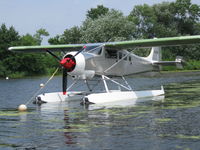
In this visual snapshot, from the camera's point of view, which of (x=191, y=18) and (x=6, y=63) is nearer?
(x=6, y=63)

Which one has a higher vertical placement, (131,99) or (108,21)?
(108,21)

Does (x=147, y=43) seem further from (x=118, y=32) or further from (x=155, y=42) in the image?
(x=118, y=32)

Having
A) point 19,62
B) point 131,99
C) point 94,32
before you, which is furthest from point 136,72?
point 19,62

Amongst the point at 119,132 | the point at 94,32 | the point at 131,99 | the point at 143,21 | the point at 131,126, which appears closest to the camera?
the point at 119,132

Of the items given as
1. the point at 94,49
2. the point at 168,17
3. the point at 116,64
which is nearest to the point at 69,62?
the point at 94,49

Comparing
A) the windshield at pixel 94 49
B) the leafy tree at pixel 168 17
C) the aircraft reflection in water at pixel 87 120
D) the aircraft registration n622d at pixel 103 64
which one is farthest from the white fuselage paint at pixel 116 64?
the leafy tree at pixel 168 17

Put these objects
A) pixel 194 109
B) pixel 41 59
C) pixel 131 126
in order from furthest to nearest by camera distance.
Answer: pixel 41 59, pixel 194 109, pixel 131 126

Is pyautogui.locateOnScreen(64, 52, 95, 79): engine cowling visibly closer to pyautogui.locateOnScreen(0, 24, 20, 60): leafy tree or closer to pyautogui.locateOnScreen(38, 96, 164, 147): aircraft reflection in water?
pyautogui.locateOnScreen(38, 96, 164, 147): aircraft reflection in water

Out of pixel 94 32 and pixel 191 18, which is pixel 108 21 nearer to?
pixel 94 32

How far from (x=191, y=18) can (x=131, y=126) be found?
67853 millimetres

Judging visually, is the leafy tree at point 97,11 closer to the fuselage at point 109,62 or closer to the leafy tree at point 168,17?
the leafy tree at point 168,17

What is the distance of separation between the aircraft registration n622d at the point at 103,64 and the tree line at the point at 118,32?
97.1ft

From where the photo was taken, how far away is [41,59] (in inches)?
2083

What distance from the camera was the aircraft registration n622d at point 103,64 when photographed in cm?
1364
